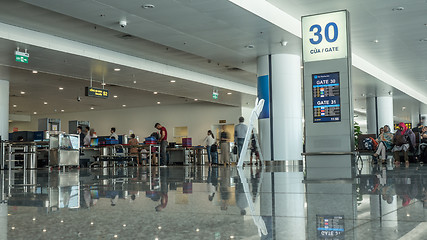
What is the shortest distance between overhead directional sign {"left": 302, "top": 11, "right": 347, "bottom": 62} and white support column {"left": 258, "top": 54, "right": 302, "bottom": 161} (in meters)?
7.02

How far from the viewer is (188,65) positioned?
58.4ft

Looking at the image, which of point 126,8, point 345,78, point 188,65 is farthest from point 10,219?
point 188,65

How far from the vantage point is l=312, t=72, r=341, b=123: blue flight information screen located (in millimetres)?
7312

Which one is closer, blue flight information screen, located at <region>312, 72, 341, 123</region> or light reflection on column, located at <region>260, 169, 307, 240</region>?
light reflection on column, located at <region>260, 169, 307, 240</region>

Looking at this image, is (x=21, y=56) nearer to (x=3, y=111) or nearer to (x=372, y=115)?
(x=3, y=111)

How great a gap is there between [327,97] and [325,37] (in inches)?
39.7

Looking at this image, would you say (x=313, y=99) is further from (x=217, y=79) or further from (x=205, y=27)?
(x=217, y=79)

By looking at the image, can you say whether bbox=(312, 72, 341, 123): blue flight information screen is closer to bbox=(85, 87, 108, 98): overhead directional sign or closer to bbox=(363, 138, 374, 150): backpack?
bbox=(363, 138, 374, 150): backpack

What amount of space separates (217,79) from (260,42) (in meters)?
7.24

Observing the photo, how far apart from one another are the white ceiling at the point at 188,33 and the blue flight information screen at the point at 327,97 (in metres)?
3.39

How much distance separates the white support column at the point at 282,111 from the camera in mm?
14531

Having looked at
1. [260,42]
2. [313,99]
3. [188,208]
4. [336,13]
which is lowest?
[188,208]

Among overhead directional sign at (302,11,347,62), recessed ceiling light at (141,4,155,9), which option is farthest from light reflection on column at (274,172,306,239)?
recessed ceiling light at (141,4,155,9)

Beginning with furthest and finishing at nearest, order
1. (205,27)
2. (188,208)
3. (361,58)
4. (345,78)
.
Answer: (361,58)
(205,27)
(345,78)
(188,208)
